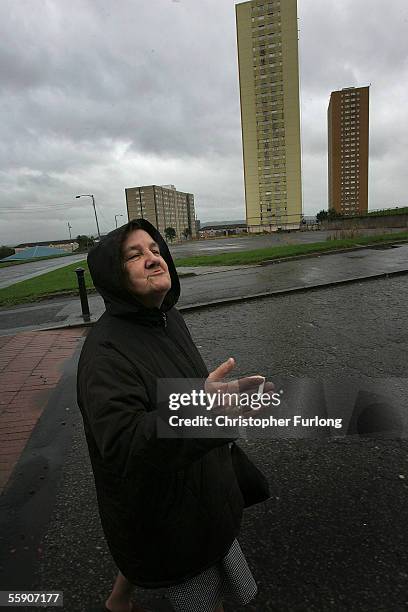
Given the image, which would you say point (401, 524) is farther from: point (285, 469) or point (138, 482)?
point (138, 482)

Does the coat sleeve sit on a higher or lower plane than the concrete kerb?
higher

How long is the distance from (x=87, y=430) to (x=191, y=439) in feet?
1.99

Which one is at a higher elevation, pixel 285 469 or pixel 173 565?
pixel 173 565

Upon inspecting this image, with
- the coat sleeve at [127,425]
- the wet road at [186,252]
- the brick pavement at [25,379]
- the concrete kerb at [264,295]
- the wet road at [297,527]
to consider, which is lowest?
the wet road at [297,527]

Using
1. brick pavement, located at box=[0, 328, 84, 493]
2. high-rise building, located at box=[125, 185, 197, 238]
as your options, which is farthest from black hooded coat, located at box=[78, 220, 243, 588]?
high-rise building, located at box=[125, 185, 197, 238]

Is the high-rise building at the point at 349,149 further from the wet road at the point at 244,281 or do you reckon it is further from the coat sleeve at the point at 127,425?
the coat sleeve at the point at 127,425

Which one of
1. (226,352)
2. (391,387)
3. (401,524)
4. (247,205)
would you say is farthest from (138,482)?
(247,205)

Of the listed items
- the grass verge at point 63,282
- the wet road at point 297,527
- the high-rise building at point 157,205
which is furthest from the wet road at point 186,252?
the high-rise building at point 157,205

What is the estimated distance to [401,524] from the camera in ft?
7.63

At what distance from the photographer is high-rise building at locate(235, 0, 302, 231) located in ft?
287

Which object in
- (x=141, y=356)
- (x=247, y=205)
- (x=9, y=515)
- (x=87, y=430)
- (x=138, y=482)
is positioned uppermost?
(x=247, y=205)

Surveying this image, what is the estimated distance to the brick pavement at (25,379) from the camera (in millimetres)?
3676

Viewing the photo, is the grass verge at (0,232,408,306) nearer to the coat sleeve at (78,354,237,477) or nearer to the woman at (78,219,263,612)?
Answer: the woman at (78,219,263,612)

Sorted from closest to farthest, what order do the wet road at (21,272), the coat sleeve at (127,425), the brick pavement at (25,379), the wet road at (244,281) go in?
the coat sleeve at (127,425), the brick pavement at (25,379), the wet road at (244,281), the wet road at (21,272)
